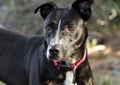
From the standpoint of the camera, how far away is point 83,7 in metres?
5.56

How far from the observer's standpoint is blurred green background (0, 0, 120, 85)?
9477 millimetres

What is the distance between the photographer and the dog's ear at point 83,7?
5556 millimetres

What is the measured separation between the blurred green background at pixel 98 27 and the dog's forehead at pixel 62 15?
2.82 m

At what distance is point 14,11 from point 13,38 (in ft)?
14.4

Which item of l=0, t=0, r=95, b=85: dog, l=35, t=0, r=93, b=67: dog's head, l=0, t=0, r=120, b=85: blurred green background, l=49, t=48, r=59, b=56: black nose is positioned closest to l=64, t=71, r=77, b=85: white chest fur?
l=0, t=0, r=95, b=85: dog

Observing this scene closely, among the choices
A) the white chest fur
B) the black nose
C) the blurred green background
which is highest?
the black nose

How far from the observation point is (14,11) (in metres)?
11.0

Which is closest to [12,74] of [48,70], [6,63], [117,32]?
[6,63]

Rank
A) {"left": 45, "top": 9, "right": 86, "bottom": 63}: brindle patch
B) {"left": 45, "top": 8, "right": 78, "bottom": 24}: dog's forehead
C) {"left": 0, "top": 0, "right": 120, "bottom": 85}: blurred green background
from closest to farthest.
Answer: {"left": 45, "top": 9, "right": 86, "bottom": 63}: brindle patch < {"left": 45, "top": 8, "right": 78, "bottom": 24}: dog's forehead < {"left": 0, "top": 0, "right": 120, "bottom": 85}: blurred green background

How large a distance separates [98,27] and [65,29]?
21.8 ft

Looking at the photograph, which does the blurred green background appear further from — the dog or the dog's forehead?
the dog's forehead

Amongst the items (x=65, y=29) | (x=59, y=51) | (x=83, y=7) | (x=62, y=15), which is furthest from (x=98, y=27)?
(x=59, y=51)

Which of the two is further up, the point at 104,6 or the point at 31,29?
the point at 104,6

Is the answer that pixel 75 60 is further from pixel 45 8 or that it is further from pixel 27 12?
pixel 27 12
